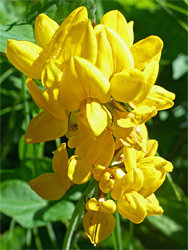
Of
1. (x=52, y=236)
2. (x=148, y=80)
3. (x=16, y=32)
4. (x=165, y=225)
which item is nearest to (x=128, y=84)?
(x=148, y=80)

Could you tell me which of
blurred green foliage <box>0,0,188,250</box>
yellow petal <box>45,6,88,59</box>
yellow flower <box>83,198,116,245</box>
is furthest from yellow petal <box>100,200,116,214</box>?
blurred green foliage <box>0,0,188,250</box>

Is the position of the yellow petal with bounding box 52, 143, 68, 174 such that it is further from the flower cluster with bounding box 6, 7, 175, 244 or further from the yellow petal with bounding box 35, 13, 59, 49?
the yellow petal with bounding box 35, 13, 59, 49

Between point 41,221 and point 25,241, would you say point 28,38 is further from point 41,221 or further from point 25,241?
point 25,241

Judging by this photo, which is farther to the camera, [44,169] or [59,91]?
[44,169]

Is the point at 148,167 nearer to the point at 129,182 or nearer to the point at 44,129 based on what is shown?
the point at 129,182

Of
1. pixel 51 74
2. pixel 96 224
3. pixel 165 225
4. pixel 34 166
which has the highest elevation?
pixel 51 74

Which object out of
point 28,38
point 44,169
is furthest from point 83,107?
point 44,169
